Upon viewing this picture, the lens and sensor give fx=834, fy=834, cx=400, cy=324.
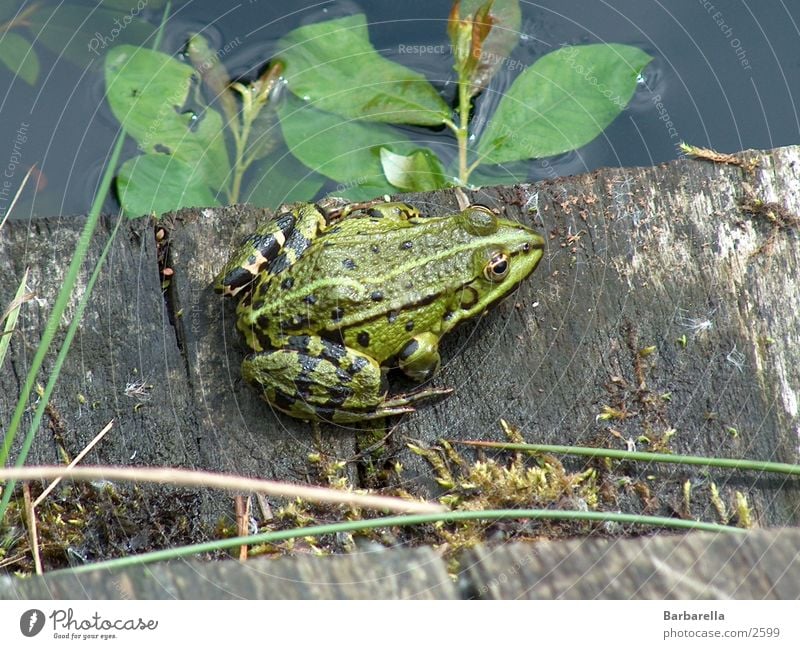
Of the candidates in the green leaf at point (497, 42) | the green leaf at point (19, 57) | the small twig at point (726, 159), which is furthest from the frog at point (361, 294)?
the green leaf at point (19, 57)

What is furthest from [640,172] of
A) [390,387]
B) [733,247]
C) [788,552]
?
[788,552]

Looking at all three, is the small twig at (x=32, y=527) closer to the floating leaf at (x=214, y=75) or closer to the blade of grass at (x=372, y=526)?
the blade of grass at (x=372, y=526)

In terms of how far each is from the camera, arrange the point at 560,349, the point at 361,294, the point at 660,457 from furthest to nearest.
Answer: the point at 361,294, the point at 560,349, the point at 660,457

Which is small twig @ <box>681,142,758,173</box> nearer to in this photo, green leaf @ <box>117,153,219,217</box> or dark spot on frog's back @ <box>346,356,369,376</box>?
dark spot on frog's back @ <box>346,356,369,376</box>

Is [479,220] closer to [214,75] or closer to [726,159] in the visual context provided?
[726,159]

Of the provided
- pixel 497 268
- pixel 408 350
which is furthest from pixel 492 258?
pixel 408 350

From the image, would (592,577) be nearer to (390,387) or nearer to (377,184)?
(390,387)
